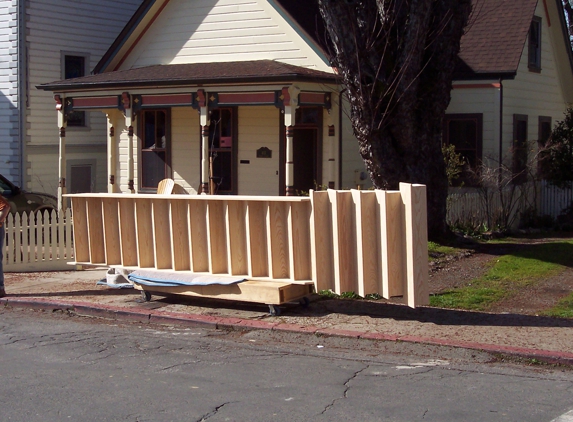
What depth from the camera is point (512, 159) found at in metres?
18.8

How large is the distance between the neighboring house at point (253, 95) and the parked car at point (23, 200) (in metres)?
1.22

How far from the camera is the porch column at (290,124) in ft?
49.9

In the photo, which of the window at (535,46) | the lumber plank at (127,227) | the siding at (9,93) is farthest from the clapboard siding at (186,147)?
the window at (535,46)

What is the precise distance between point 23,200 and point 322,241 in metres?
9.51

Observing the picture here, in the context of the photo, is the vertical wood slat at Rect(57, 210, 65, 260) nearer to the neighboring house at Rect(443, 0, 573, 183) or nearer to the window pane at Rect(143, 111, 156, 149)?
the window pane at Rect(143, 111, 156, 149)

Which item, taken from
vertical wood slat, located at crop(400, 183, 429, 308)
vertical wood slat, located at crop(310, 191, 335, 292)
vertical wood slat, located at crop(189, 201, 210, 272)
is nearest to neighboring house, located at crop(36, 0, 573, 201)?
vertical wood slat, located at crop(189, 201, 210, 272)

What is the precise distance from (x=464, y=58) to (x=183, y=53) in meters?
6.89

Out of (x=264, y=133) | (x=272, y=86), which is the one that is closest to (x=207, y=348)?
(x=272, y=86)

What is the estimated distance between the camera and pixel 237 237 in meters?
9.89

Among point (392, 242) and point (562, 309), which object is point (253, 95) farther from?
point (562, 309)

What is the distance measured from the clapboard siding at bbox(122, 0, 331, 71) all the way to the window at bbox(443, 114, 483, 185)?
3994mm

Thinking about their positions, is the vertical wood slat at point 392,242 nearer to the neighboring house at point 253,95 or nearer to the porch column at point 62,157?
the neighboring house at point 253,95

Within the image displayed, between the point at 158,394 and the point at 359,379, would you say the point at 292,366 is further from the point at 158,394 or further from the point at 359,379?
the point at 158,394

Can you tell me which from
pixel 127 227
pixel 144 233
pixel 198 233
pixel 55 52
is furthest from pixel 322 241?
pixel 55 52
